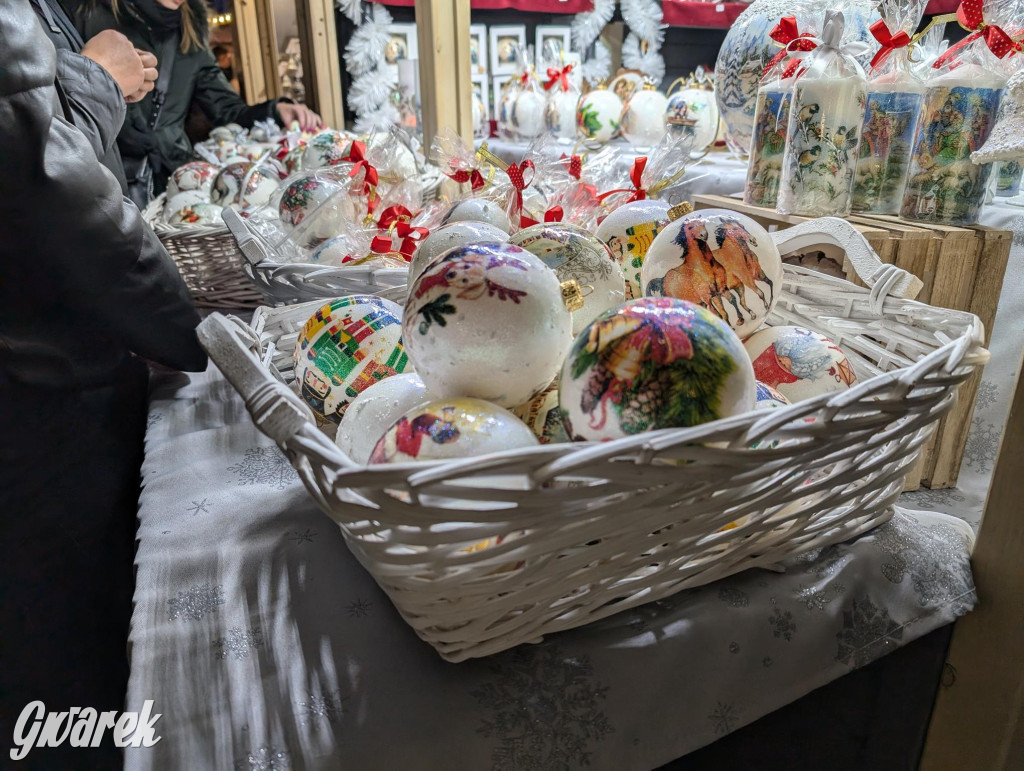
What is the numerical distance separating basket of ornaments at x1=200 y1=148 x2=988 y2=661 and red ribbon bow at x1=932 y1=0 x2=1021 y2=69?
1.35 feet

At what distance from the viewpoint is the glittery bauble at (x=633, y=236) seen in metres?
0.83

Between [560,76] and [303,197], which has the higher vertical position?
[560,76]

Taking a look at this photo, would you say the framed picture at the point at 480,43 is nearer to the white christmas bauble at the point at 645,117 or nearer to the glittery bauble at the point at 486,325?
the white christmas bauble at the point at 645,117

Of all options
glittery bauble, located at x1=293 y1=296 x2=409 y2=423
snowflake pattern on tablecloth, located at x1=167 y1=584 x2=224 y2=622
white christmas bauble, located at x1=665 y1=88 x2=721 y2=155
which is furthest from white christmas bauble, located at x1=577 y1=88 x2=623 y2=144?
snowflake pattern on tablecloth, located at x1=167 y1=584 x2=224 y2=622

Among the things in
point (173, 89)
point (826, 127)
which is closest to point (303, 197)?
point (826, 127)

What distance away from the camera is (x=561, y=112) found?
2229 mm

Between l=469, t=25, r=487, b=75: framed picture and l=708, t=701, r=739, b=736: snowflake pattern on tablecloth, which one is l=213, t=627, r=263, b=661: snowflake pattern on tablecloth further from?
l=469, t=25, r=487, b=75: framed picture

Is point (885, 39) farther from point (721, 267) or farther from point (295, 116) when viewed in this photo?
point (295, 116)

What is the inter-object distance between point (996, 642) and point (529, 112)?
212 cm

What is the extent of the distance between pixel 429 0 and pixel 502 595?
1.34 m

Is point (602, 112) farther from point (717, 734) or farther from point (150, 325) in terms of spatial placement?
point (717, 734)

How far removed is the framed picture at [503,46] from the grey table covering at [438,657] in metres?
2.74

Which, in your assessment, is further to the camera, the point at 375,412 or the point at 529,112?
the point at 529,112

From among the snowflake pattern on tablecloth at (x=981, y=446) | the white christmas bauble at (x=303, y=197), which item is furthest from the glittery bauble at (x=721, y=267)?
the white christmas bauble at (x=303, y=197)
